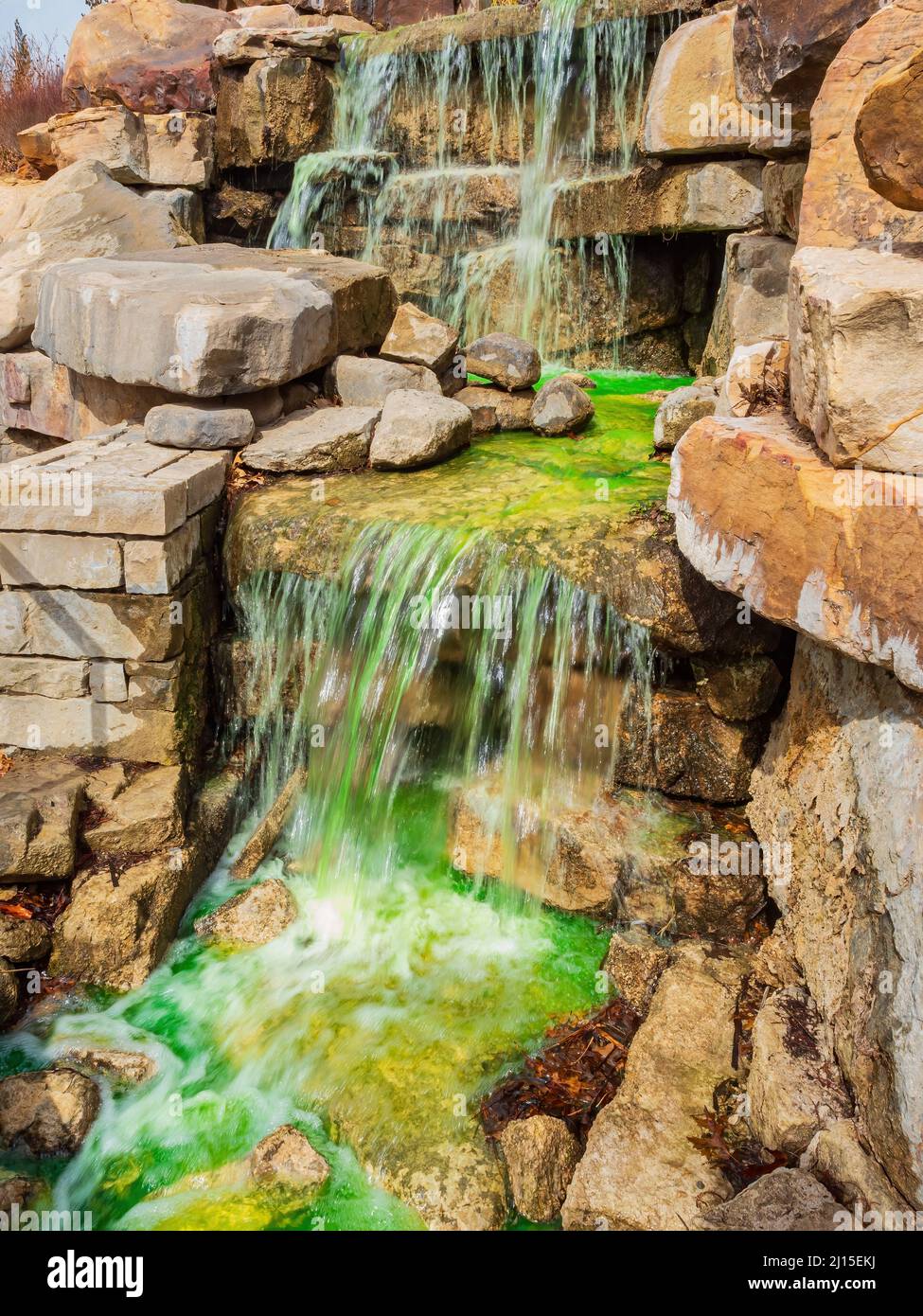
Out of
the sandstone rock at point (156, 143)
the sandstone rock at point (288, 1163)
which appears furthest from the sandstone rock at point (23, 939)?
the sandstone rock at point (156, 143)

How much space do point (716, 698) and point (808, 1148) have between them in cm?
187

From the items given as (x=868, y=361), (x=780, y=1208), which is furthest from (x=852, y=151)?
(x=780, y=1208)

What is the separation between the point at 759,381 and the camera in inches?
156

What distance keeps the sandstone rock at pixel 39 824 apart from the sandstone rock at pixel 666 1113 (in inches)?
103

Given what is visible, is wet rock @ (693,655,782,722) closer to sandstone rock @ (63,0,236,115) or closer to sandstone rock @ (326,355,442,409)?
sandstone rock @ (326,355,442,409)

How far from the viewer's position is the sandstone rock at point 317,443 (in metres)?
5.55

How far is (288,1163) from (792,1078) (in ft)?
5.88

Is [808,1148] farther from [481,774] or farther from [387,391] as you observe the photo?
[387,391]

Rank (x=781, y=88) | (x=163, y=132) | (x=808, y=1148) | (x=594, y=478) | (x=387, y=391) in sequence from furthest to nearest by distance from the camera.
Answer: (x=163, y=132), (x=387, y=391), (x=594, y=478), (x=781, y=88), (x=808, y=1148)

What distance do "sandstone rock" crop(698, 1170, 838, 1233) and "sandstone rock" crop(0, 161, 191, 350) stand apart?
22.4 ft

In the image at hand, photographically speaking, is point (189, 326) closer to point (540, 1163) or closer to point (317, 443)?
point (317, 443)

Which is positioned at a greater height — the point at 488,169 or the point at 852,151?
the point at 488,169

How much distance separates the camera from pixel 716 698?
14.2 feet
